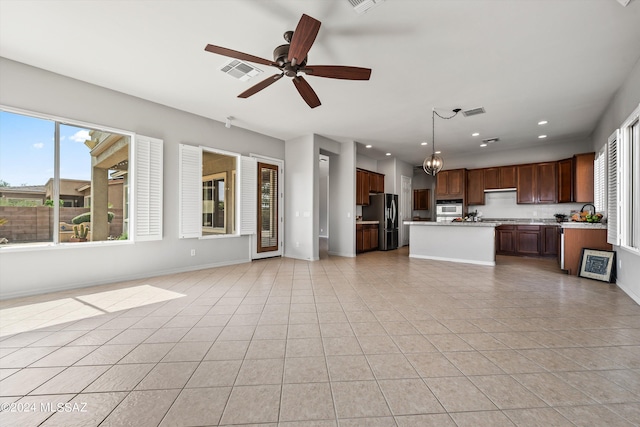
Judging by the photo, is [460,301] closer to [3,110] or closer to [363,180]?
[363,180]

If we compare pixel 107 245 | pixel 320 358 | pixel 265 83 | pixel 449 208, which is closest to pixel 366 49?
pixel 265 83

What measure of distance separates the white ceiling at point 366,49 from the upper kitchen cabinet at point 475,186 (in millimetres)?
3064

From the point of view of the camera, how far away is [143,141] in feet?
14.4

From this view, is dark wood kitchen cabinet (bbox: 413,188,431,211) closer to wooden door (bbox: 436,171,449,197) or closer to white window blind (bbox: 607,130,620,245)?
wooden door (bbox: 436,171,449,197)

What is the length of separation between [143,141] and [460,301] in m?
5.29

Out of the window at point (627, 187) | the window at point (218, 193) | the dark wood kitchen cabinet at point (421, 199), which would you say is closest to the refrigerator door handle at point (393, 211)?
the dark wood kitchen cabinet at point (421, 199)

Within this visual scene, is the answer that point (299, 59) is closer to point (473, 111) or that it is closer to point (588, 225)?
point (473, 111)

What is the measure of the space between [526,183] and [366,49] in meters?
6.71

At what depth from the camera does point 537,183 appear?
709 cm

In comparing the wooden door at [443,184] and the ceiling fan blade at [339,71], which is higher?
the ceiling fan blade at [339,71]

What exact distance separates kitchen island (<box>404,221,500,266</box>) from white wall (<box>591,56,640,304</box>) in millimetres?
1900

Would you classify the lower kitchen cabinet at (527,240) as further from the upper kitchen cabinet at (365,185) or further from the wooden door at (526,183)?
the upper kitchen cabinet at (365,185)

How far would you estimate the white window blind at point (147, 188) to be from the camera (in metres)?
4.30

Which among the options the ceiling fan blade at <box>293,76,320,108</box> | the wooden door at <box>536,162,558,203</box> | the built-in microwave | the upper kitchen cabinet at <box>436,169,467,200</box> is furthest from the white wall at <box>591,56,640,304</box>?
the ceiling fan blade at <box>293,76,320,108</box>
